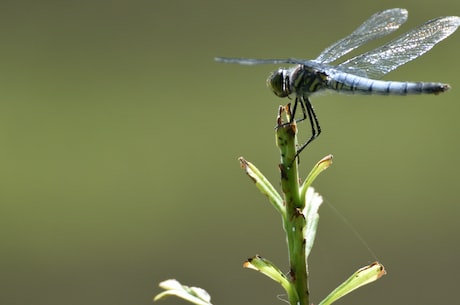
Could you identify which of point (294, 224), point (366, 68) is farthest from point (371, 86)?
point (294, 224)

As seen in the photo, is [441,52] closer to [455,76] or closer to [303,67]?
[455,76]

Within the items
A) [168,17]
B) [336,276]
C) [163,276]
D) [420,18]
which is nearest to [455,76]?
[420,18]

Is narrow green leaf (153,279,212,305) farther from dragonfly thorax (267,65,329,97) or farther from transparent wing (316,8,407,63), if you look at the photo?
transparent wing (316,8,407,63)

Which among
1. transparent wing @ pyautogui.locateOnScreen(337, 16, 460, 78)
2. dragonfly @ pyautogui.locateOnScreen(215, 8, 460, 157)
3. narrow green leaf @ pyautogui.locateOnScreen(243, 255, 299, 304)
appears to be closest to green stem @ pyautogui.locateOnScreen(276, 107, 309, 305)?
narrow green leaf @ pyautogui.locateOnScreen(243, 255, 299, 304)

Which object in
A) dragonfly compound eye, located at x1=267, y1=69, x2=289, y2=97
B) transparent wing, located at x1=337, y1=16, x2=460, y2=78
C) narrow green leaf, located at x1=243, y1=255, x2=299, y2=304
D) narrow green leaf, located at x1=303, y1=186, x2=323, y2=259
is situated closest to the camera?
narrow green leaf, located at x1=243, y1=255, x2=299, y2=304

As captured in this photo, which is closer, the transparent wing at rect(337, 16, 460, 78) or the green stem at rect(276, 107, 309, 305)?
the green stem at rect(276, 107, 309, 305)

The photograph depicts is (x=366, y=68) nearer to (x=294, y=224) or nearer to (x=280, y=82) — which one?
(x=280, y=82)

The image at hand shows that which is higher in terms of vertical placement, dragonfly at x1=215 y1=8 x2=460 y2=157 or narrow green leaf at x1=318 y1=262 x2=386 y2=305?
dragonfly at x1=215 y1=8 x2=460 y2=157

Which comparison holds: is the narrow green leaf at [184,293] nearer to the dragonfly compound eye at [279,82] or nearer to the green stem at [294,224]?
the green stem at [294,224]
